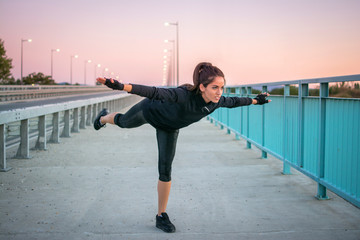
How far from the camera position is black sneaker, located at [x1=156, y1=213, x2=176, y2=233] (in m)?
4.13

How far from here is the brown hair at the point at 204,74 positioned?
3.93 metres

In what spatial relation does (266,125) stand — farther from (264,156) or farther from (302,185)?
(302,185)

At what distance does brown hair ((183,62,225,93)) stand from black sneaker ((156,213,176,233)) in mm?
1349

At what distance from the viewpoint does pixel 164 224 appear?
13.7 ft

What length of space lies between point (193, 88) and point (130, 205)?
1.92 m

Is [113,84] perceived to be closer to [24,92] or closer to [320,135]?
[320,135]

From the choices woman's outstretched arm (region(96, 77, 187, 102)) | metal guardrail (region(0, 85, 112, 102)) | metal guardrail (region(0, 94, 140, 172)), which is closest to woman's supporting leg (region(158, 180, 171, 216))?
woman's outstretched arm (region(96, 77, 187, 102))

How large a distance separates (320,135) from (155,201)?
2.25m

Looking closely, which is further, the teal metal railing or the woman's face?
the teal metal railing

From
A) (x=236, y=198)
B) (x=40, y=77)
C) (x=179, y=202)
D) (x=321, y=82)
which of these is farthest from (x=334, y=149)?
(x=40, y=77)

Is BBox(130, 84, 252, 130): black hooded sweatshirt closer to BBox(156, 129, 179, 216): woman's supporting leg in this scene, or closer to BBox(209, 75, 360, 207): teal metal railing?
BBox(156, 129, 179, 216): woman's supporting leg

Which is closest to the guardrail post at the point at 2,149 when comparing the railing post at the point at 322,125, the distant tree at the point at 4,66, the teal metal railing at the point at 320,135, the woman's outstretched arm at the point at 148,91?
the woman's outstretched arm at the point at 148,91

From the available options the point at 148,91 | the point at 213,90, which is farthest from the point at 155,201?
the point at 148,91

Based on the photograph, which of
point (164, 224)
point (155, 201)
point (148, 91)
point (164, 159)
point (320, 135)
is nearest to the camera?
point (148, 91)
